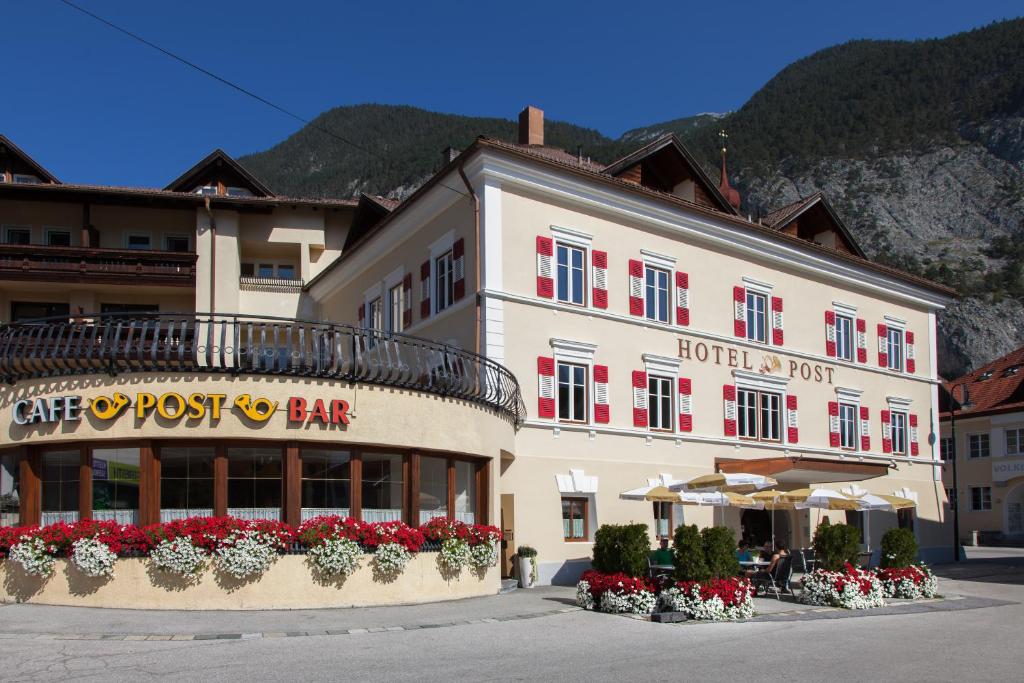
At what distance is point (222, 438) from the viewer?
1555 cm

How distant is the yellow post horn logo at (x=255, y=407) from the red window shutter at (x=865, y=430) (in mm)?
23568

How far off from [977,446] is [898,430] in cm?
2347

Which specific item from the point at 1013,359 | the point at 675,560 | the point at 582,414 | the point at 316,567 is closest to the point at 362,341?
the point at 316,567

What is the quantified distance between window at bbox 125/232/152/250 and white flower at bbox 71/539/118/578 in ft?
88.8

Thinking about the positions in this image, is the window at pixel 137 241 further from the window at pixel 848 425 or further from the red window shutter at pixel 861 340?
the red window shutter at pixel 861 340

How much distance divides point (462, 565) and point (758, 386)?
15.1 m

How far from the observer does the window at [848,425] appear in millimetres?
33219

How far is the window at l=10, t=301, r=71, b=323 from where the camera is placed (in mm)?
38938

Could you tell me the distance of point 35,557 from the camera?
14898 millimetres

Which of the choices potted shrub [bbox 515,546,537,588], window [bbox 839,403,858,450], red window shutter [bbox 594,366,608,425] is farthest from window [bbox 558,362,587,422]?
window [bbox 839,403,858,450]

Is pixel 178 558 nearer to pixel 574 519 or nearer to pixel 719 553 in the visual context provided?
pixel 719 553

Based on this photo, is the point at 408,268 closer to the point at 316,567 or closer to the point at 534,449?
the point at 534,449

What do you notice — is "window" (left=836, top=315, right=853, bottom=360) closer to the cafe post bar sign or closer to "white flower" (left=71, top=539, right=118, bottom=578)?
the cafe post bar sign

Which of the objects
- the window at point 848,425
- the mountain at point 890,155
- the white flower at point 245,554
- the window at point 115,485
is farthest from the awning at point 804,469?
the mountain at point 890,155
